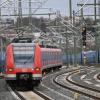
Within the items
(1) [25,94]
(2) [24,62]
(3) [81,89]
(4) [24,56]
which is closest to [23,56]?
(4) [24,56]

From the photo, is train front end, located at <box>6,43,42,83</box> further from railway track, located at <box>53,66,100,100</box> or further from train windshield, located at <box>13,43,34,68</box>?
railway track, located at <box>53,66,100,100</box>

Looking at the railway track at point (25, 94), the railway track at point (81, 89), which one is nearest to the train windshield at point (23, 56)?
the railway track at point (25, 94)

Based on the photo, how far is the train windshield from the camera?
30.1 m

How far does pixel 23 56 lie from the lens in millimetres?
30500

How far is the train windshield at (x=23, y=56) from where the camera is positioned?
30.1 meters

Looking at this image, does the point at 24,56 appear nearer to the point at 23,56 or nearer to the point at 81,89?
the point at 23,56

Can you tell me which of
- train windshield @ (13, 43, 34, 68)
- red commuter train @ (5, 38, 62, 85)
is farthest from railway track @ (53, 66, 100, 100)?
train windshield @ (13, 43, 34, 68)

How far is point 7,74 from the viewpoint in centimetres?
3002

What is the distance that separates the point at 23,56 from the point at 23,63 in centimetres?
51

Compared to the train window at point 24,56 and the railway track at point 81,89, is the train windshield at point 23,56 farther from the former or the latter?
the railway track at point 81,89

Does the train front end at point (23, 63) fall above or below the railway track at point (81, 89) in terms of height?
above

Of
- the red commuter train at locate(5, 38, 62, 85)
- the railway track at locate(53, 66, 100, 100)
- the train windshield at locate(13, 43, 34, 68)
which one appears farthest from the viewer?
the train windshield at locate(13, 43, 34, 68)

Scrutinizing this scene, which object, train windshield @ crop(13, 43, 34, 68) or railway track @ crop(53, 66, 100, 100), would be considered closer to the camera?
railway track @ crop(53, 66, 100, 100)

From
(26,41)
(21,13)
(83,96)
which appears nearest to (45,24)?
(21,13)
